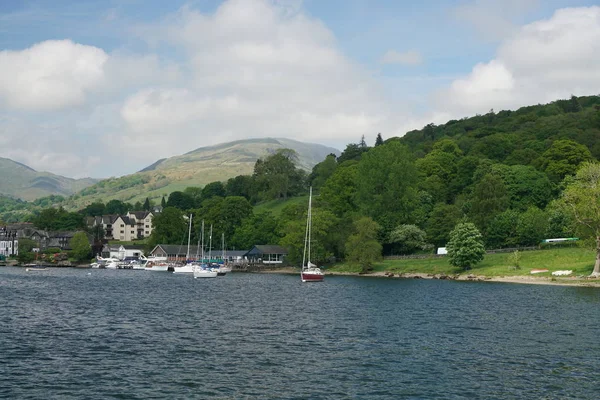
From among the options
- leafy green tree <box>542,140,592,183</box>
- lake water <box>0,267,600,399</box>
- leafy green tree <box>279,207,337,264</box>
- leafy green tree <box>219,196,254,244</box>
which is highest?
leafy green tree <box>542,140,592,183</box>

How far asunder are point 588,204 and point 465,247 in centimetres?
2316

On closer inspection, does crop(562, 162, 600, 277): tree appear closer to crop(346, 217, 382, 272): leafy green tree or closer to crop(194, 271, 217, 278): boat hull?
crop(346, 217, 382, 272): leafy green tree

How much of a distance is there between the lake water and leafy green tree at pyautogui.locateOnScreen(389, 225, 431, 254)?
194 ft

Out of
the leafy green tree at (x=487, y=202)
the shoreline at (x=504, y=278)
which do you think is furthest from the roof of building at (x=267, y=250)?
the leafy green tree at (x=487, y=202)

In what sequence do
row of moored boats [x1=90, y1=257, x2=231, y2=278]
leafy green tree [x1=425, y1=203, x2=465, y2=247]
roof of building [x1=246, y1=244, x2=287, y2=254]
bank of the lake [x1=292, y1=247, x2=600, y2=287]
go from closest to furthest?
bank of the lake [x1=292, y1=247, x2=600, y2=287] → leafy green tree [x1=425, y1=203, x2=465, y2=247] → row of moored boats [x1=90, y1=257, x2=231, y2=278] → roof of building [x1=246, y1=244, x2=287, y2=254]

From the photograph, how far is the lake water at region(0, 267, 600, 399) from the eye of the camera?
30.9 meters

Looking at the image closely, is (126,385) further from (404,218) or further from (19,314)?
(404,218)

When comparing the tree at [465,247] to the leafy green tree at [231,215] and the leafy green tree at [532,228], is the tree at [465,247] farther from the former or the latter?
the leafy green tree at [231,215]

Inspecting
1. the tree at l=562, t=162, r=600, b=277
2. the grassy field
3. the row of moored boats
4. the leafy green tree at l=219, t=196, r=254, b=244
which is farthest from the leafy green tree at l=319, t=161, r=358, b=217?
the tree at l=562, t=162, r=600, b=277

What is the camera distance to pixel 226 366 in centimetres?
3578

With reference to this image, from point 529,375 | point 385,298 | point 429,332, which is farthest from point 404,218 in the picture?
point 529,375

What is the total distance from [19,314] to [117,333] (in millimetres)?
16605

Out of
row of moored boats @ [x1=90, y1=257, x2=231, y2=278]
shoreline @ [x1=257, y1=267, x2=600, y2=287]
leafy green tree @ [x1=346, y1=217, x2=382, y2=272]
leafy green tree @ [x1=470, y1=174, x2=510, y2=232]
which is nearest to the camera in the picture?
shoreline @ [x1=257, y1=267, x2=600, y2=287]

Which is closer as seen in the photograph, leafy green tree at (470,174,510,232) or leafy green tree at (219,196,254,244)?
leafy green tree at (470,174,510,232)
